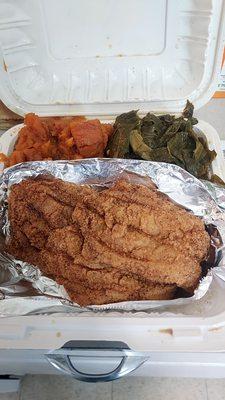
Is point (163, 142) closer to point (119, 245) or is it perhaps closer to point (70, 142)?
point (70, 142)

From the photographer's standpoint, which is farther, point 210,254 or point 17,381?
point 17,381

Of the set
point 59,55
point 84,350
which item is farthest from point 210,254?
point 59,55

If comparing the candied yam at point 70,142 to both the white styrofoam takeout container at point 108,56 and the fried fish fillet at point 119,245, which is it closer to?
the white styrofoam takeout container at point 108,56

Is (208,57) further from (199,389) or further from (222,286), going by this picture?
(199,389)

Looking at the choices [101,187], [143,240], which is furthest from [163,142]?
[143,240]

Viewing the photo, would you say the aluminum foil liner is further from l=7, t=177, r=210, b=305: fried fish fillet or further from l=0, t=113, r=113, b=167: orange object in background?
l=0, t=113, r=113, b=167: orange object in background

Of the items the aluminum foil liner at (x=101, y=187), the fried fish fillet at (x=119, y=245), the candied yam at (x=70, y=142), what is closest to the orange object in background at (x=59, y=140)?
the candied yam at (x=70, y=142)
